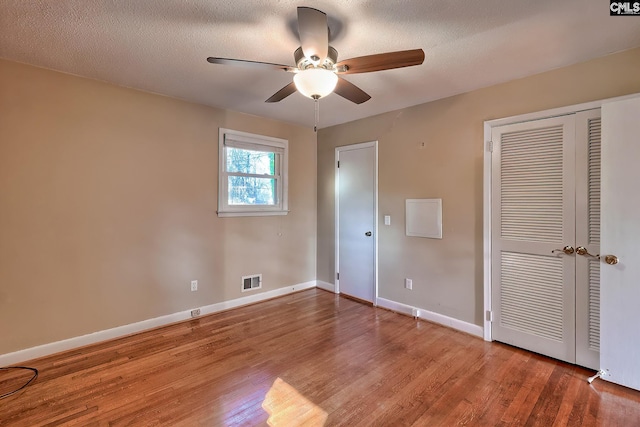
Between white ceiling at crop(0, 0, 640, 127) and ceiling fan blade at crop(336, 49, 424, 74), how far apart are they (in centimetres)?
28

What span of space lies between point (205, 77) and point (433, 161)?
2542mm

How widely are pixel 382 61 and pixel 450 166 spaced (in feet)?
5.91

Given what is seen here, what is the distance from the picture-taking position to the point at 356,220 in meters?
4.22

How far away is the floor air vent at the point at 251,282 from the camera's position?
3963 millimetres

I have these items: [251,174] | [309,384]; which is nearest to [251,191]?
[251,174]

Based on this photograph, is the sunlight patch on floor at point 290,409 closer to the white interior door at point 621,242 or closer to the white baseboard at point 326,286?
the white interior door at point 621,242

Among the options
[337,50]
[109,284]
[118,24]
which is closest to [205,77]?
[118,24]

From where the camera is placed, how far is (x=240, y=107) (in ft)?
12.0

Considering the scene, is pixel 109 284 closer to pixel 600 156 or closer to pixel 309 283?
pixel 309 283

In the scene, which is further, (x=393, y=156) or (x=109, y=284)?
(x=393, y=156)

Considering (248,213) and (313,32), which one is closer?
(313,32)

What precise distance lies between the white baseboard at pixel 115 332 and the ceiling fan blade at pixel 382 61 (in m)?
3.09

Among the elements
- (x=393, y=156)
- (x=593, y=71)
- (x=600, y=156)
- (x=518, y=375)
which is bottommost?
(x=518, y=375)

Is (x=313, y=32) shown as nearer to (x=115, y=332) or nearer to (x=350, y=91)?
(x=350, y=91)
